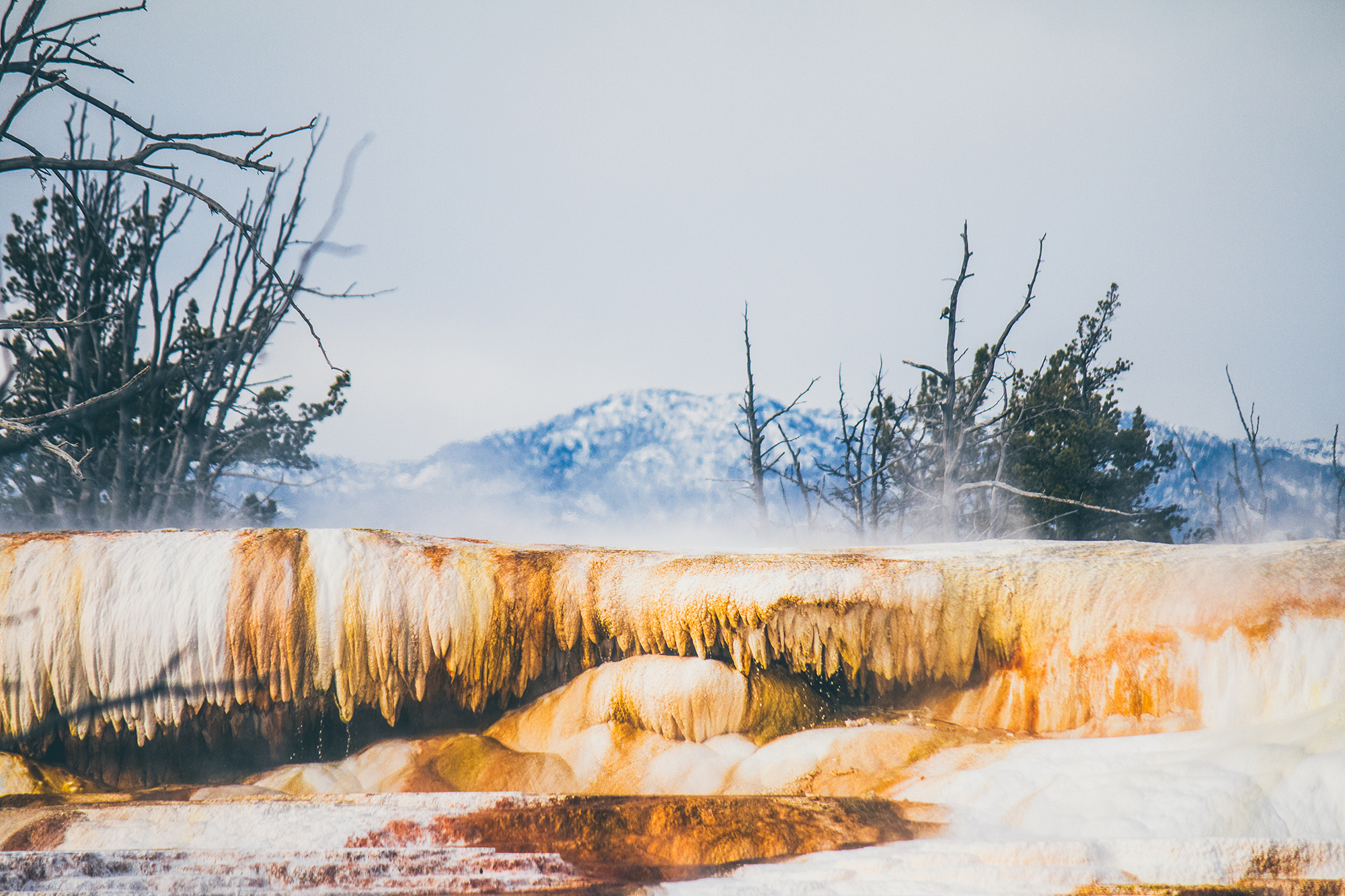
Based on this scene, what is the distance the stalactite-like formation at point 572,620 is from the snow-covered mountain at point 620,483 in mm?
4298

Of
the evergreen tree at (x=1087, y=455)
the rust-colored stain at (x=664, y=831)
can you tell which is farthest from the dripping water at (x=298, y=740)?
the evergreen tree at (x=1087, y=455)

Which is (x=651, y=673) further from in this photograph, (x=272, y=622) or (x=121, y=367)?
(x=121, y=367)

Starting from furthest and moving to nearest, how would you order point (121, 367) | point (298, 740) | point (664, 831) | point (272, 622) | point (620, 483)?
Result: point (620, 483)
point (121, 367)
point (298, 740)
point (272, 622)
point (664, 831)

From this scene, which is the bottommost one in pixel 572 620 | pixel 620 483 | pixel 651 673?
pixel 651 673

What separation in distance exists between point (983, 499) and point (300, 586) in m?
14.5

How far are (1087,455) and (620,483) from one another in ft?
94.9

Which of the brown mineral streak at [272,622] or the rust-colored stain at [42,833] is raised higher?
the brown mineral streak at [272,622]

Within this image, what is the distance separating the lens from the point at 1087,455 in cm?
1440

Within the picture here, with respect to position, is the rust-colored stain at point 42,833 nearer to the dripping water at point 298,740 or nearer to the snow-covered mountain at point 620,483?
the dripping water at point 298,740

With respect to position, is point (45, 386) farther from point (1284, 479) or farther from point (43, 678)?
point (1284, 479)

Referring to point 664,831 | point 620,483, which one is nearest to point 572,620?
point 664,831

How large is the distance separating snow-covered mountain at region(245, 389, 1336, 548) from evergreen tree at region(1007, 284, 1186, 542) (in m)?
1.48

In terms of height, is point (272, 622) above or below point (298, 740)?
above

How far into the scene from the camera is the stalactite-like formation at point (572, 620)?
122 inches
